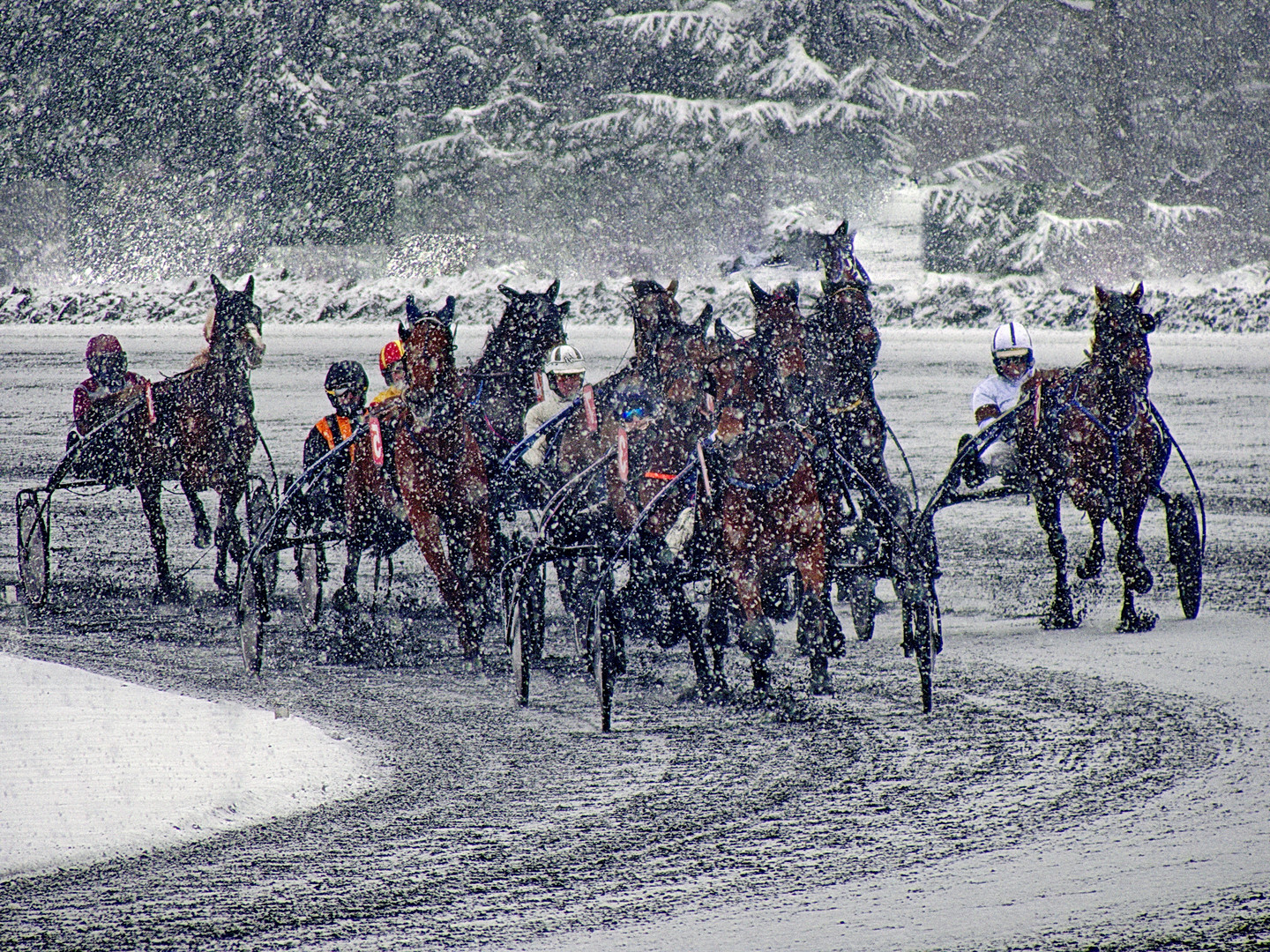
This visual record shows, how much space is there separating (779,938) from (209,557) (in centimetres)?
822

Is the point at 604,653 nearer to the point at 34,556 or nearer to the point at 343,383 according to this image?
the point at 343,383

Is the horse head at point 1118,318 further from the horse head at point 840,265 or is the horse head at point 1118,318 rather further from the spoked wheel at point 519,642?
the spoked wheel at point 519,642

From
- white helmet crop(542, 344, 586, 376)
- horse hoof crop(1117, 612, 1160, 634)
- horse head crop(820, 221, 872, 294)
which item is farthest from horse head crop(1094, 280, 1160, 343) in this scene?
white helmet crop(542, 344, 586, 376)

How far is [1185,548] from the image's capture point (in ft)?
27.1

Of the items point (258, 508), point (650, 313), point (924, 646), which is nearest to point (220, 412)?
point (258, 508)

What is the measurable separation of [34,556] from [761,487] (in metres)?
5.26

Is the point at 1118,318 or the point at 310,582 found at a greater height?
the point at 1118,318

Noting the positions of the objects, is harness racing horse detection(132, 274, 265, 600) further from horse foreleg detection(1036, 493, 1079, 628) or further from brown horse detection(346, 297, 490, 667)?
horse foreleg detection(1036, 493, 1079, 628)

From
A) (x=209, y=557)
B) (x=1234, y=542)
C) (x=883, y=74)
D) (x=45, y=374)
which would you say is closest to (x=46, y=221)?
(x=45, y=374)

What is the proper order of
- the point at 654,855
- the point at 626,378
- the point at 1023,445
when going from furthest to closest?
the point at 1023,445, the point at 626,378, the point at 654,855

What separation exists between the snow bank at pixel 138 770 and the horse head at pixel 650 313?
2318 mm

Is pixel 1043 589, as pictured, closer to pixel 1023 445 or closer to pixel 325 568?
pixel 1023 445

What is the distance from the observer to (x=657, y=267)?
1312 inches

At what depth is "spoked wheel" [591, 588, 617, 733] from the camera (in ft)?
20.1
